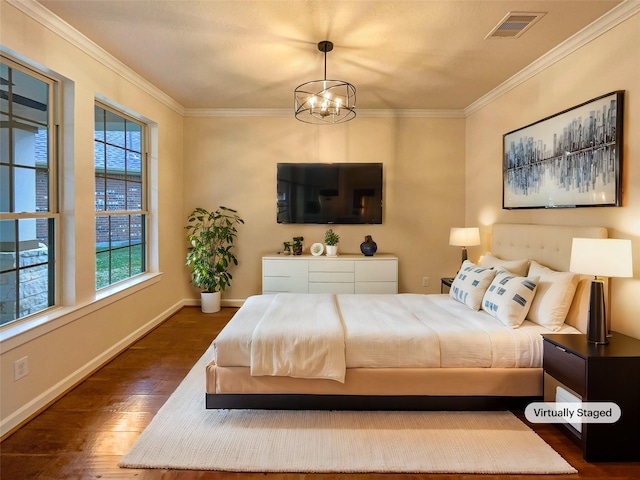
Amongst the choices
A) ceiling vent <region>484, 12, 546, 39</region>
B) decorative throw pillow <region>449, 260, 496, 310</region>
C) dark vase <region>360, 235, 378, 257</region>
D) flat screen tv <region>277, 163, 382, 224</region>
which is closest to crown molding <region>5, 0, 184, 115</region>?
flat screen tv <region>277, 163, 382, 224</region>

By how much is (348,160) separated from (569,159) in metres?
2.71

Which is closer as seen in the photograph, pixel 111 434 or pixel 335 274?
pixel 111 434

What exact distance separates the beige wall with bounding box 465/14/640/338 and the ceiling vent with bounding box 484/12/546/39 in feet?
1.68

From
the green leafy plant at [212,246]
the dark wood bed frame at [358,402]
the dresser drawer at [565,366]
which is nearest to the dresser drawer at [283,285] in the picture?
the green leafy plant at [212,246]

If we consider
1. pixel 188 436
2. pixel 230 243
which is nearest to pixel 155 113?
pixel 230 243

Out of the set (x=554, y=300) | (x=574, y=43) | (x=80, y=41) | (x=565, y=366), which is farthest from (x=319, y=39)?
(x=565, y=366)

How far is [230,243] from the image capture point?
5219mm

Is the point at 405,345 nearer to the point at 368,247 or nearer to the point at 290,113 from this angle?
the point at 368,247

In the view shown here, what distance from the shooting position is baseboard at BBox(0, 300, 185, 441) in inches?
88.7

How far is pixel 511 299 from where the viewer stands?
265cm

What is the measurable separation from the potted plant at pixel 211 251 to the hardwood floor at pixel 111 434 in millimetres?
1497

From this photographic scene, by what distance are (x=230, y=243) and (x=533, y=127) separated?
3803mm

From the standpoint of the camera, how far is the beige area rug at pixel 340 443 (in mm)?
1954

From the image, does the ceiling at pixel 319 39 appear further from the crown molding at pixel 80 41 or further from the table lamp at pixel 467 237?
the table lamp at pixel 467 237
